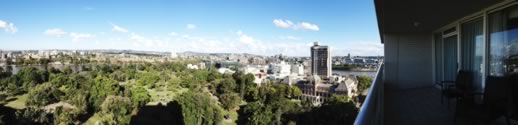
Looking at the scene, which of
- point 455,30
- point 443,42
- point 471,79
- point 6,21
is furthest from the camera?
point 6,21

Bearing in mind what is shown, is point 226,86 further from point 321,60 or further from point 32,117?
point 321,60

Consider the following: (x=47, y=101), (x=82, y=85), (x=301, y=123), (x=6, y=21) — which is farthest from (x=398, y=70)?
(x=6, y=21)

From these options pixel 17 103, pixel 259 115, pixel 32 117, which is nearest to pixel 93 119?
pixel 32 117

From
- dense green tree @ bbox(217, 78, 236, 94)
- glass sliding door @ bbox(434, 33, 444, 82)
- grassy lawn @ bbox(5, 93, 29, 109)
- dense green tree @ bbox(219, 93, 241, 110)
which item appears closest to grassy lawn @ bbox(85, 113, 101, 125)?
grassy lawn @ bbox(5, 93, 29, 109)

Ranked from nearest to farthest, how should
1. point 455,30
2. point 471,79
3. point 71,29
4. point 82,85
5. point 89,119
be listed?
point 471,79 < point 455,30 < point 89,119 < point 82,85 < point 71,29

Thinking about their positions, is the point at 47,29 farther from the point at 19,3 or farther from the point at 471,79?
the point at 471,79

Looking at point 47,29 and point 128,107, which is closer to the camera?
point 128,107
